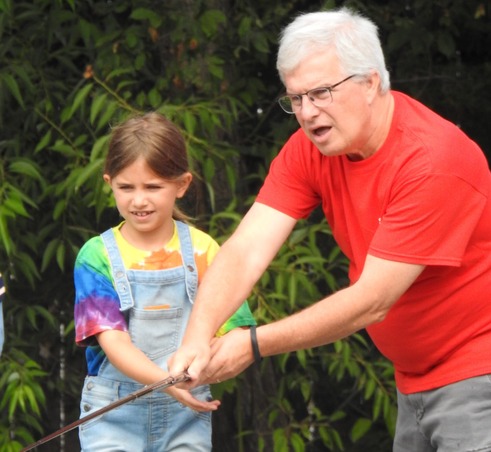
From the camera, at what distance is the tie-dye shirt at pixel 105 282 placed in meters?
3.32

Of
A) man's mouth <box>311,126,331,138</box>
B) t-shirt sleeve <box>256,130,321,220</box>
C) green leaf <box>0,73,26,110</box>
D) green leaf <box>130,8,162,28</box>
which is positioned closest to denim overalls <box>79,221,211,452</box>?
t-shirt sleeve <box>256,130,321,220</box>

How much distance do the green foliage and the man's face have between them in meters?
1.54

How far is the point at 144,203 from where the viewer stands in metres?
3.37

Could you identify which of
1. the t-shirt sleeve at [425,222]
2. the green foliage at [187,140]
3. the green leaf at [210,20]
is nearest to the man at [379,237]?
the t-shirt sleeve at [425,222]

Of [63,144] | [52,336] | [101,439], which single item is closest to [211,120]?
[63,144]

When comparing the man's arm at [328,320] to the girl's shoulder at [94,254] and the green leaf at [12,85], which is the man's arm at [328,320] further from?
the green leaf at [12,85]

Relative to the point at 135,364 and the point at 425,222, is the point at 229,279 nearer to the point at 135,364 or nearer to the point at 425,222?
the point at 135,364

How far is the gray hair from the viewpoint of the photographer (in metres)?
2.98

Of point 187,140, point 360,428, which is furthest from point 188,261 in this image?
point 360,428

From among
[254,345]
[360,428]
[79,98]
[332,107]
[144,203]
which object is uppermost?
[79,98]

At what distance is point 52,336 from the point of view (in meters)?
5.33

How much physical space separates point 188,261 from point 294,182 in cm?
35

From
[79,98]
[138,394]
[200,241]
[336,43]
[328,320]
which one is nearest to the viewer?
[138,394]

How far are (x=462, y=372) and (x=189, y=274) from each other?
746 millimetres
